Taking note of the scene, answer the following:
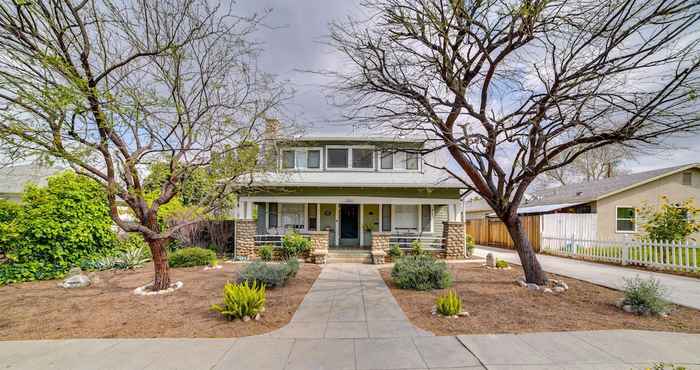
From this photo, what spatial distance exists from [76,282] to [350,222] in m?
9.97

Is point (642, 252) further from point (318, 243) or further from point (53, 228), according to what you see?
point (53, 228)

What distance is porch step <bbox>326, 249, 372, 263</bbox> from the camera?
37.5 ft

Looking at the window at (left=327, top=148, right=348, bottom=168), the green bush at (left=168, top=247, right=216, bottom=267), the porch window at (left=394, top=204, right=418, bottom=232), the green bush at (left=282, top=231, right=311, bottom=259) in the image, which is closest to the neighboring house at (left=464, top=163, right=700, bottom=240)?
the porch window at (left=394, top=204, right=418, bottom=232)

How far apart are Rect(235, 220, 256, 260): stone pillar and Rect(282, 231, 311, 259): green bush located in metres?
1.41

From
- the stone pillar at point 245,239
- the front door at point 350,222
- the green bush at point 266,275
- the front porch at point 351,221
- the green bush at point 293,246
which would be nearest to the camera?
the green bush at point 266,275

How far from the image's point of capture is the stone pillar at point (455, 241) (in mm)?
11922

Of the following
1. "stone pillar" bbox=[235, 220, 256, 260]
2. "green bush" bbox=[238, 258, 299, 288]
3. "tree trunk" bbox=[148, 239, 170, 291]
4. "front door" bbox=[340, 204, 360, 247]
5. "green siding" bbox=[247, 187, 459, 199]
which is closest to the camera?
"tree trunk" bbox=[148, 239, 170, 291]

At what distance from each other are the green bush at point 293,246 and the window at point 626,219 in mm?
16910

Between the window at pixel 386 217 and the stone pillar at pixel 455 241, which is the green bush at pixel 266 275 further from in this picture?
the stone pillar at pixel 455 241

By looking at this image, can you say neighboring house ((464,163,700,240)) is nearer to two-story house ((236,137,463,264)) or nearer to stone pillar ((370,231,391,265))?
two-story house ((236,137,463,264))

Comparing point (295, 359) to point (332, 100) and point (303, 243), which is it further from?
point (303, 243)

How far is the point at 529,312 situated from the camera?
5.23 m

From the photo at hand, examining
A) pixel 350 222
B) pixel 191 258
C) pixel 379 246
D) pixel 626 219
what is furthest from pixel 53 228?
pixel 626 219

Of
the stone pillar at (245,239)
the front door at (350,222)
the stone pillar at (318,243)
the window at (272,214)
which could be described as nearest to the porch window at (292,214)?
the window at (272,214)
